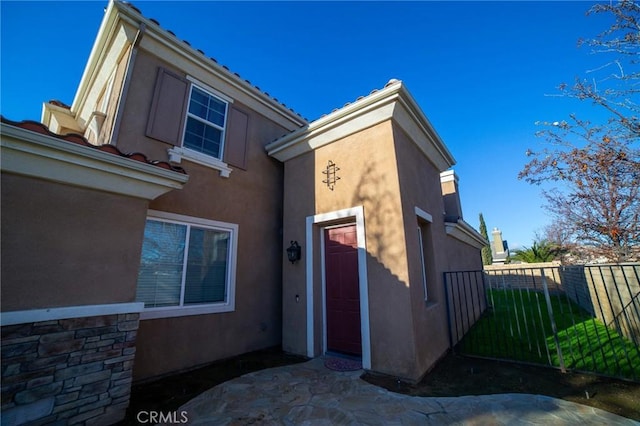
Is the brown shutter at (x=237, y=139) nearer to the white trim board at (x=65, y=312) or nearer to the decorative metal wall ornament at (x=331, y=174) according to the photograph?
the decorative metal wall ornament at (x=331, y=174)

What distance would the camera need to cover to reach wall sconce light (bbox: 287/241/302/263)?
19.0 feet

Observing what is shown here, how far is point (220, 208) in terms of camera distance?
18.2 feet

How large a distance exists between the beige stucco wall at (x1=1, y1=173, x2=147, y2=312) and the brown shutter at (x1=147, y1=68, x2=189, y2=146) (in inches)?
85.8

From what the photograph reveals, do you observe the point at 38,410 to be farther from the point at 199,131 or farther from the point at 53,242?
the point at 199,131

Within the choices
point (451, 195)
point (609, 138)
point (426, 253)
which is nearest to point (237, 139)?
point (426, 253)

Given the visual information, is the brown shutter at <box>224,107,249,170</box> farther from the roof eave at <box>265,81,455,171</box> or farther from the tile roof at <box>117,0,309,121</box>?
the tile roof at <box>117,0,309,121</box>

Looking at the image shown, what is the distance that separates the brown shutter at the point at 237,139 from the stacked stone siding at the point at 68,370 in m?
3.88

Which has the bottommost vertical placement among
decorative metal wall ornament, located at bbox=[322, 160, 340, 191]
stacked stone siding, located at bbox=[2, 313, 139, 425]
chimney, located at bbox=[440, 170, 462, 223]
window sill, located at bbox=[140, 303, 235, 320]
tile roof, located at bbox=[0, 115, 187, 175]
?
stacked stone siding, located at bbox=[2, 313, 139, 425]

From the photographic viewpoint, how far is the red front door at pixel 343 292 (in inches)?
199

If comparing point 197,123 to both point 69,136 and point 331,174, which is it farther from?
point 331,174

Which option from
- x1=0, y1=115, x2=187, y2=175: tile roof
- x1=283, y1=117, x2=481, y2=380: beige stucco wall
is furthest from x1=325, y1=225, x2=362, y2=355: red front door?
x1=0, y1=115, x2=187, y2=175: tile roof

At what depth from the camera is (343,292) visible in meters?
5.29

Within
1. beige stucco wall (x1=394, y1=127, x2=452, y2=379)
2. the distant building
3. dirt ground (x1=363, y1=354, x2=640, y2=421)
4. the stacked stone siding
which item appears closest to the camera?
the stacked stone siding

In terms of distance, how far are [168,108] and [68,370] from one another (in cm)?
469
